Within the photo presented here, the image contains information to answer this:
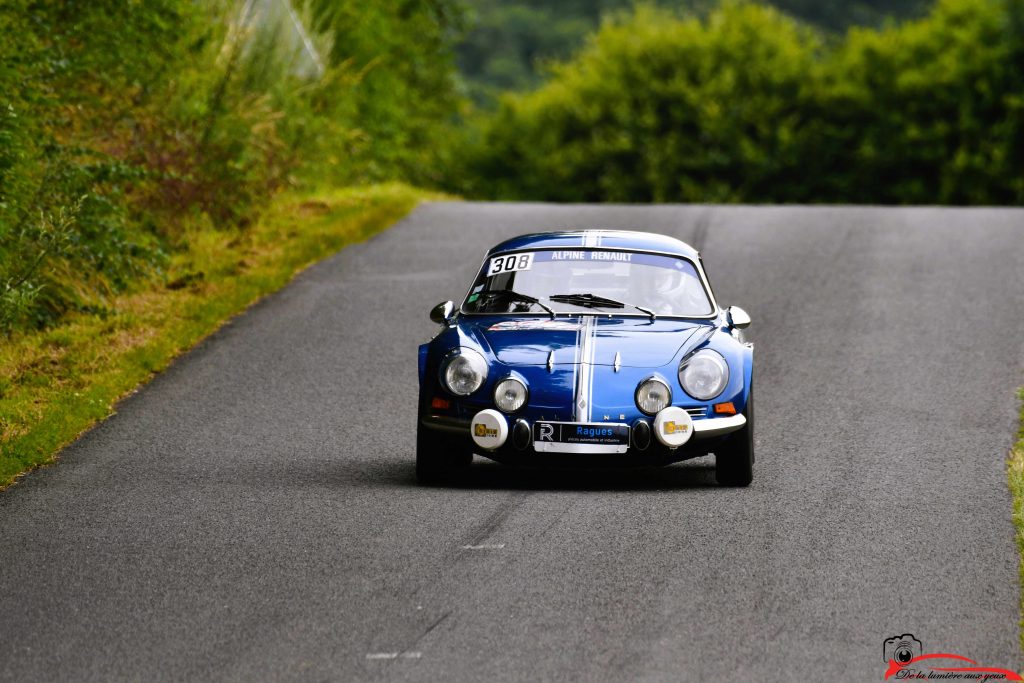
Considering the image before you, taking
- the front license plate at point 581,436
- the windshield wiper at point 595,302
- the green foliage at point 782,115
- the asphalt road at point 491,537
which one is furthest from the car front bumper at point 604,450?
the green foliage at point 782,115

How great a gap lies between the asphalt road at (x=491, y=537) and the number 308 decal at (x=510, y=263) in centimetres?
123

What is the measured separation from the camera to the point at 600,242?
398 inches

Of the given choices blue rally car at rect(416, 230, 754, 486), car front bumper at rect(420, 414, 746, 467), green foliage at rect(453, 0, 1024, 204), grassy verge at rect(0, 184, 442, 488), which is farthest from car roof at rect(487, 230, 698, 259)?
green foliage at rect(453, 0, 1024, 204)

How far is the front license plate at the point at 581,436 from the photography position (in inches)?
340

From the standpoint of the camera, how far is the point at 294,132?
2133 cm

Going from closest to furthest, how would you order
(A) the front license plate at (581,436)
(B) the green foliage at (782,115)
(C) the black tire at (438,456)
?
(A) the front license plate at (581,436), (C) the black tire at (438,456), (B) the green foliage at (782,115)

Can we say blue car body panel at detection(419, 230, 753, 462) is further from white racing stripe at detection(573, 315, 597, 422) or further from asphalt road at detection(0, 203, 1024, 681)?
asphalt road at detection(0, 203, 1024, 681)

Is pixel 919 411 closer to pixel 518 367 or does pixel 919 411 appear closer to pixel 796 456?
pixel 796 456

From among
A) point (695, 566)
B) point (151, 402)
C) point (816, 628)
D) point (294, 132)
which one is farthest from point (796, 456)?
point (294, 132)

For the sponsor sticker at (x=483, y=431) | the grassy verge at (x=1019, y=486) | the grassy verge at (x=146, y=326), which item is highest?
the sponsor sticker at (x=483, y=431)

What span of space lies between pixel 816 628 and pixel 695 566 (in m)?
1.00

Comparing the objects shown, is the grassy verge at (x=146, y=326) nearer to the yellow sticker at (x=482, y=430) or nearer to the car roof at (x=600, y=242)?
the yellow sticker at (x=482, y=430)

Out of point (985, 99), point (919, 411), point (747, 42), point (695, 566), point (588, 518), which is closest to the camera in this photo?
point (695, 566)

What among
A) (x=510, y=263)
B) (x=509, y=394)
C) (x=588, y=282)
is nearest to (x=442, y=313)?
(x=510, y=263)
